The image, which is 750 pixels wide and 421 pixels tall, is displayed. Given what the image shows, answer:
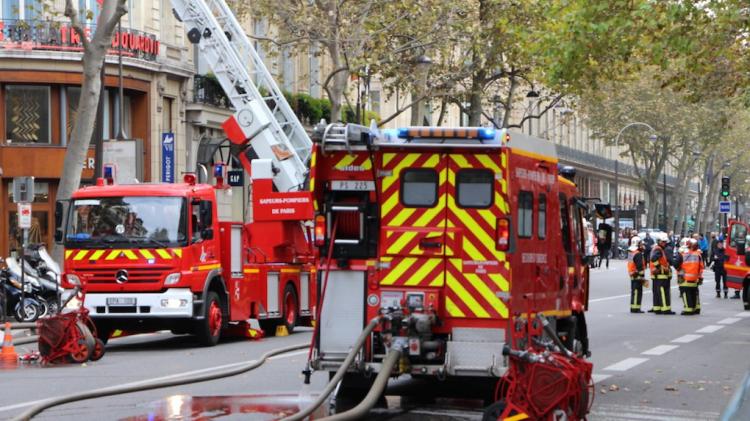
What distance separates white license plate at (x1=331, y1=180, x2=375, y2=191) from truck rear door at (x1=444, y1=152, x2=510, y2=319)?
0.72 metres

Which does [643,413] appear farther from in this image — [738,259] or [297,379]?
[738,259]

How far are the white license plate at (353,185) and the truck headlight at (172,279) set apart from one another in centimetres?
802

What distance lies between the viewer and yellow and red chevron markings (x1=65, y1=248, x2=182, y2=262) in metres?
19.7

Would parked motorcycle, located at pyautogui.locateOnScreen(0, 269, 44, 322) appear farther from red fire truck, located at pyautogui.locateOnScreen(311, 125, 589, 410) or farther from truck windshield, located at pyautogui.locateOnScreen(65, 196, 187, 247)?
red fire truck, located at pyautogui.locateOnScreen(311, 125, 589, 410)

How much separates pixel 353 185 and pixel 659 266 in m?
18.7

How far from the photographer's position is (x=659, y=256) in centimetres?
3009

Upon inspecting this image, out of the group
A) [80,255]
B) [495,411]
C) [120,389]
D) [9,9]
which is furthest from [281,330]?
[9,9]

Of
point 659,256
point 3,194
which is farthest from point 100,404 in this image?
point 3,194

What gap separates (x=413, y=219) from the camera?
12.2 metres

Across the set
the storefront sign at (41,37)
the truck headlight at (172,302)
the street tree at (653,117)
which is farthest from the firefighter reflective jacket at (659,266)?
the street tree at (653,117)

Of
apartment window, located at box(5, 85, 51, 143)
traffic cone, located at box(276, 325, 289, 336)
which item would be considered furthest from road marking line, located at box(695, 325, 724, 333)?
apartment window, located at box(5, 85, 51, 143)

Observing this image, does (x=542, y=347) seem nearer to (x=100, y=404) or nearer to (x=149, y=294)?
(x=100, y=404)

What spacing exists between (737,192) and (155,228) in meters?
92.6

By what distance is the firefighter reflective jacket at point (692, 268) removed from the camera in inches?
1179
